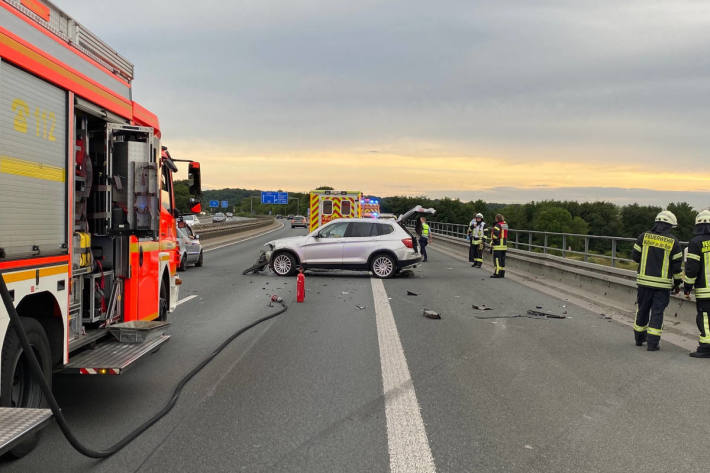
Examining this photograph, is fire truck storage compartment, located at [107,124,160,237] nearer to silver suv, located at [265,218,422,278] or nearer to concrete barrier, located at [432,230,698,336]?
concrete barrier, located at [432,230,698,336]

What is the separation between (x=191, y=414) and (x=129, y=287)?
1950mm

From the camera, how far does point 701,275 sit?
8930mm

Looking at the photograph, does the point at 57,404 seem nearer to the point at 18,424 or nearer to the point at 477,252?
the point at 18,424

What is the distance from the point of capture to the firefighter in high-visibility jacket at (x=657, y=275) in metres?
9.17

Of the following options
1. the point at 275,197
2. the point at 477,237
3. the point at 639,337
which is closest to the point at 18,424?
the point at 639,337

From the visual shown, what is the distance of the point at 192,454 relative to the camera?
4.74 meters

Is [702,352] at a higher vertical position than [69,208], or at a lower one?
lower

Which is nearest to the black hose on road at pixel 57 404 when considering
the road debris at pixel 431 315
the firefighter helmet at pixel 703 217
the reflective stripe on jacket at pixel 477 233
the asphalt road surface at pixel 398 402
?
the asphalt road surface at pixel 398 402

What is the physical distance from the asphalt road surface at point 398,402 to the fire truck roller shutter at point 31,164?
152cm

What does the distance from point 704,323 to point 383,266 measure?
11575 millimetres

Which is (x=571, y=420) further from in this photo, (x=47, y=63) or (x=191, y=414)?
(x=47, y=63)

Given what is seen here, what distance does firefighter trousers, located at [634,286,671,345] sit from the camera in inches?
358

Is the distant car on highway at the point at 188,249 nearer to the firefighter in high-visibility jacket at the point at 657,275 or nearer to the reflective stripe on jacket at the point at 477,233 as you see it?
the reflective stripe on jacket at the point at 477,233

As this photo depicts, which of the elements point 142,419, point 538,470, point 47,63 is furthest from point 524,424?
point 47,63
